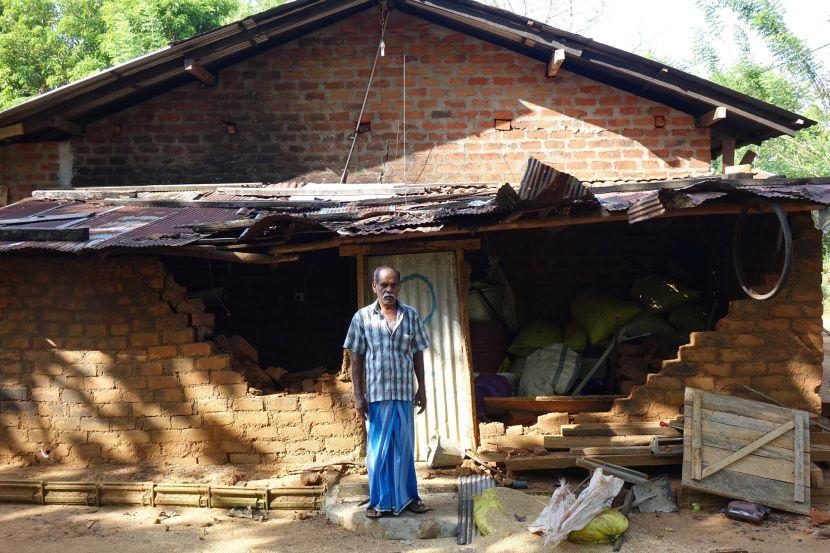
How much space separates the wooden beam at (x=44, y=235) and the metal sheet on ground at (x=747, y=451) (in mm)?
4963

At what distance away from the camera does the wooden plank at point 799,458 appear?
227 inches

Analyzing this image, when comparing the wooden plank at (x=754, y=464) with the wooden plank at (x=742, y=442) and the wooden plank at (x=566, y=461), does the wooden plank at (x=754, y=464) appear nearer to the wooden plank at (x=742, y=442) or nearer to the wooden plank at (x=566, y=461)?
the wooden plank at (x=742, y=442)

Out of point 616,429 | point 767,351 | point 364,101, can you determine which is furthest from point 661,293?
point 364,101

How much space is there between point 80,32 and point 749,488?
21757 millimetres

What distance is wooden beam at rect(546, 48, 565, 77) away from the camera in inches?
322

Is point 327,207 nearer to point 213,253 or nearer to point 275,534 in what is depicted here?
point 213,253

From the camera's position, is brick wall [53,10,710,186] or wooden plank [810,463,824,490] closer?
wooden plank [810,463,824,490]

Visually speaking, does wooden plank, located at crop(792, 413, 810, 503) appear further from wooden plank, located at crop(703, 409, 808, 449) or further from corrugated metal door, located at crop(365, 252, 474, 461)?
corrugated metal door, located at crop(365, 252, 474, 461)

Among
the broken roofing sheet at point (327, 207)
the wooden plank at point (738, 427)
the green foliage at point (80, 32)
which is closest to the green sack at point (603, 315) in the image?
the broken roofing sheet at point (327, 207)

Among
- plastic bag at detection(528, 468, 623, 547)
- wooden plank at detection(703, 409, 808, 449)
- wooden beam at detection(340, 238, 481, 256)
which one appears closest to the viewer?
plastic bag at detection(528, 468, 623, 547)

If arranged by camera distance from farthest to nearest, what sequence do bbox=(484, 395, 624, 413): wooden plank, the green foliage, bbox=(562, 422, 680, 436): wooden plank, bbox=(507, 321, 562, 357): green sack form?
the green foliage → bbox=(507, 321, 562, 357): green sack → bbox=(484, 395, 624, 413): wooden plank → bbox=(562, 422, 680, 436): wooden plank

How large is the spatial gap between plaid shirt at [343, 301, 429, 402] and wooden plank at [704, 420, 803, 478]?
244cm

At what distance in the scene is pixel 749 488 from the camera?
5.88 meters

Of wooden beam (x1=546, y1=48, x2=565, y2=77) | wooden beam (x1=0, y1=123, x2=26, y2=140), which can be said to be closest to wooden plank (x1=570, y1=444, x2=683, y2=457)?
wooden beam (x1=546, y1=48, x2=565, y2=77)
